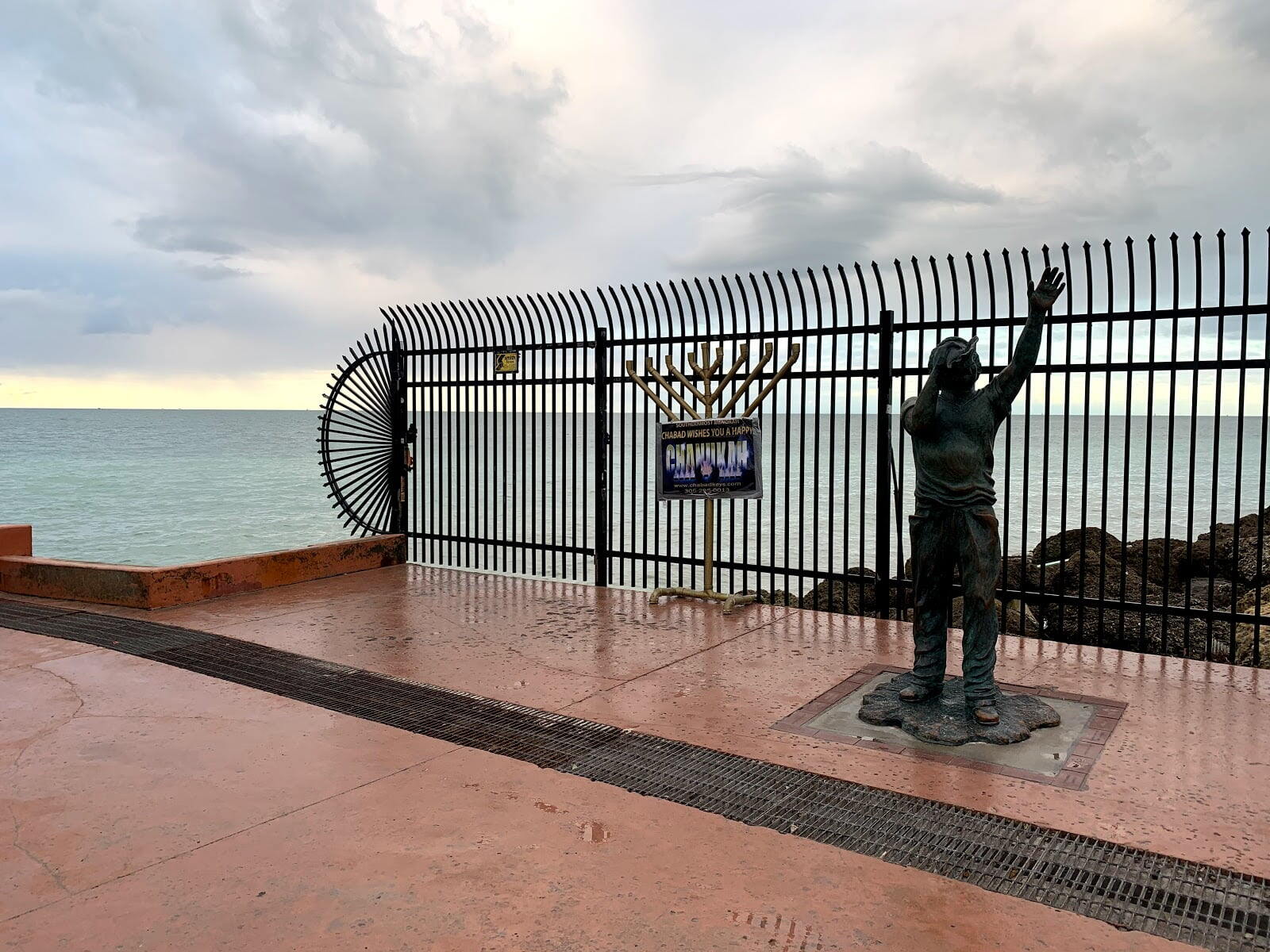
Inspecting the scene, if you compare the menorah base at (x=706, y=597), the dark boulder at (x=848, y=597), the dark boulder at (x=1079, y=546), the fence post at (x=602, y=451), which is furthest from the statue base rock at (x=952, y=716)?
the dark boulder at (x=1079, y=546)

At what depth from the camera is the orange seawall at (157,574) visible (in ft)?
27.3

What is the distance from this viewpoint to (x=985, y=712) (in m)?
4.89

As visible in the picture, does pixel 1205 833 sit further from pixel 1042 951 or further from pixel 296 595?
pixel 296 595

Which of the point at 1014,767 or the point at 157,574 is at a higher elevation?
the point at 157,574

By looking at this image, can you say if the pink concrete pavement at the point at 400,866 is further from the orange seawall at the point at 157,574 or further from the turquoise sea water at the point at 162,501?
the turquoise sea water at the point at 162,501

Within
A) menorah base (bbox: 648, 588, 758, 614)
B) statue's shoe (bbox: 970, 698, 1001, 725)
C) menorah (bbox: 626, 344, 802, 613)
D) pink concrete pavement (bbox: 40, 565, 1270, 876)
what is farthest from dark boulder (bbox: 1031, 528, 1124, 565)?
statue's shoe (bbox: 970, 698, 1001, 725)

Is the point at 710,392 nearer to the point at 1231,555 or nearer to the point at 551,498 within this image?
the point at 1231,555

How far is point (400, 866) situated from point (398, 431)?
822 cm

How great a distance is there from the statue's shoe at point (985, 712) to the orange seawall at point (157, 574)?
695 cm

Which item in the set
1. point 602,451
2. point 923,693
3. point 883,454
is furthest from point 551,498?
point 923,693

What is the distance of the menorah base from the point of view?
8312 mm

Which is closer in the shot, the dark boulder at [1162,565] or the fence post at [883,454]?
the fence post at [883,454]

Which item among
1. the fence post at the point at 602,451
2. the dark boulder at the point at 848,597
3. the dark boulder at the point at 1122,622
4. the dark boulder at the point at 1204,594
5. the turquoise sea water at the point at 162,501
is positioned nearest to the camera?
the dark boulder at the point at 1122,622

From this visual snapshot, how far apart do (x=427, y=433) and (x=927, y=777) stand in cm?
884
